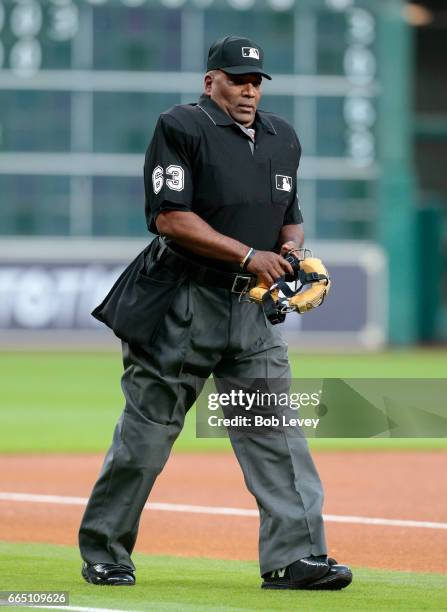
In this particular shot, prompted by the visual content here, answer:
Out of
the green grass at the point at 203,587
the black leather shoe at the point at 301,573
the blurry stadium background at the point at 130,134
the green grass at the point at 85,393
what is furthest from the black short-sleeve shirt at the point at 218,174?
the blurry stadium background at the point at 130,134

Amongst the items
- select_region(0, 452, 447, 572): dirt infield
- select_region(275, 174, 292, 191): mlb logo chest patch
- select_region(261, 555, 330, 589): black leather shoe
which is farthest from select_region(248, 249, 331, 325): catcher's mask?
select_region(0, 452, 447, 572): dirt infield

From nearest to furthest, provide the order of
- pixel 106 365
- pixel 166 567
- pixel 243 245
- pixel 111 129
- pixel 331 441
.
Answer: pixel 243 245 → pixel 166 567 → pixel 331 441 → pixel 106 365 → pixel 111 129

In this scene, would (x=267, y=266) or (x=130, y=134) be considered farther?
(x=130, y=134)

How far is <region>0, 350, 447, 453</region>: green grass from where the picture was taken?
Result: 1373 cm

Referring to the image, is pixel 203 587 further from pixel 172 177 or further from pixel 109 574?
pixel 172 177

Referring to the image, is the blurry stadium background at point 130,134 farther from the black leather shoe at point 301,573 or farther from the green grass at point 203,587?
the black leather shoe at point 301,573


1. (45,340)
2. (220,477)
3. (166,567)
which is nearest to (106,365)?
(45,340)

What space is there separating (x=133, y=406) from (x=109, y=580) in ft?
2.24

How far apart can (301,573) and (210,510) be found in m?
3.08

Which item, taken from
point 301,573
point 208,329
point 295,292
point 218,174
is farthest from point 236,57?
point 301,573

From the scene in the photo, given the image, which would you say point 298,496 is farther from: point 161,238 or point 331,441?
point 331,441

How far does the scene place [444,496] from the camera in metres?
9.76

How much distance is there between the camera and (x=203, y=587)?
241 inches

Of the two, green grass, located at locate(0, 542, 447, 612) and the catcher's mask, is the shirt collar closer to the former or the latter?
the catcher's mask
